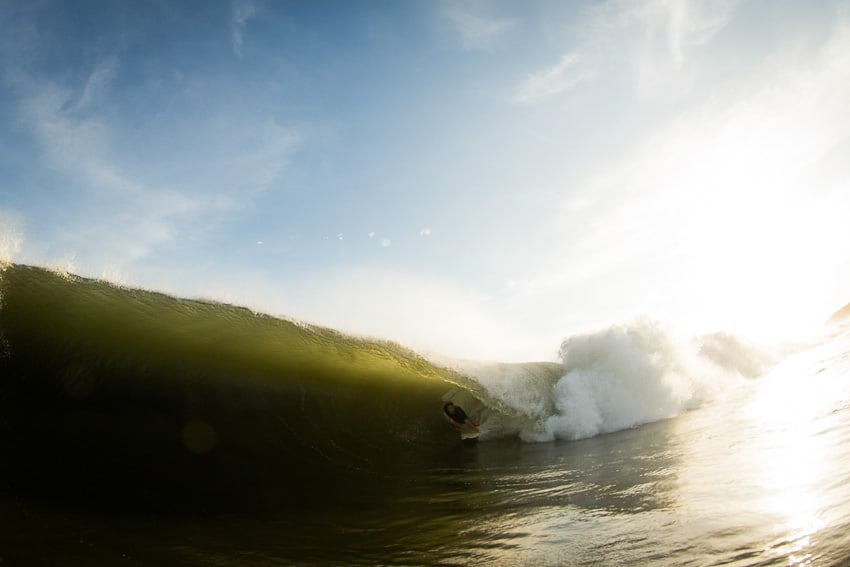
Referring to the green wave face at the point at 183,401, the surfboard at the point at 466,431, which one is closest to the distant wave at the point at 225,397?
the green wave face at the point at 183,401

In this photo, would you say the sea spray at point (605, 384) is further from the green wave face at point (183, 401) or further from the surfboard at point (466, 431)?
the green wave face at point (183, 401)

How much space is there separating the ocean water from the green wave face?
1.4 inches

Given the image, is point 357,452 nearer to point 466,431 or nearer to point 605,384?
point 466,431

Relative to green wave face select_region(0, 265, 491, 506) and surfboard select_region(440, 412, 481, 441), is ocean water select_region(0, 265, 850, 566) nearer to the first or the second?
green wave face select_region(0, 265, 491, 506)

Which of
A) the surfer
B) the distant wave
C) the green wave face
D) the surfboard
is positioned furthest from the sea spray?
the green wave face

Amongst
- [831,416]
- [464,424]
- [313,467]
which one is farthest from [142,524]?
[831,416]

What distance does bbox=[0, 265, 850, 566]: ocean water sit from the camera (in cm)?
279

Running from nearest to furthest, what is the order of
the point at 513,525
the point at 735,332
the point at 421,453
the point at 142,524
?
the point at 513,525 → the point at 142,524 → the point at 421,453 → the point at 735,332

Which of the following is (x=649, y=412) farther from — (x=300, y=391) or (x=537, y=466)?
(x=300, y=391)

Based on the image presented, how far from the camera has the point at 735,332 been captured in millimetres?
16578

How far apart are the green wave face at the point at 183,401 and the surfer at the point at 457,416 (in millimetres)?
248

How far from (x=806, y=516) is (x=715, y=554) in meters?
0.74

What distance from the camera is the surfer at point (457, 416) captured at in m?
9.35

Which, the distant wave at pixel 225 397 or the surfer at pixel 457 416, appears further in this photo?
the surfer at pixel 457 416
